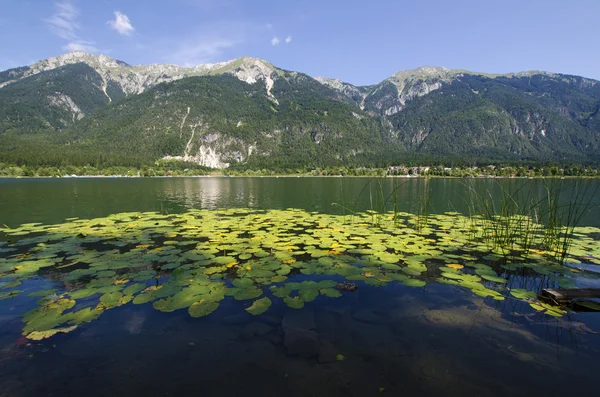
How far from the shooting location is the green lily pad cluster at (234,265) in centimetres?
637

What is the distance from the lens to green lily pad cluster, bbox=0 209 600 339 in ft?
20.9

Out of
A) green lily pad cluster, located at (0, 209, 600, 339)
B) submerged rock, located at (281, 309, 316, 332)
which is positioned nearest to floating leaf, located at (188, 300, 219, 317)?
green lily pad cluster, located at (0, 209, 600, 339)

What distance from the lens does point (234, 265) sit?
28.6 feet

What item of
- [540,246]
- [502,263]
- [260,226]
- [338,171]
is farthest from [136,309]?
[338,171]

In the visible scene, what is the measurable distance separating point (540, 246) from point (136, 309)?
14.6m

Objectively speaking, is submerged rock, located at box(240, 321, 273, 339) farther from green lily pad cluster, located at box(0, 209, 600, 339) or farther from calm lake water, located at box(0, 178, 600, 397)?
green lily pad cluster, located at box(0, 209, 600, 339)

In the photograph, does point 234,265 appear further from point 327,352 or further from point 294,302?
point 327,352

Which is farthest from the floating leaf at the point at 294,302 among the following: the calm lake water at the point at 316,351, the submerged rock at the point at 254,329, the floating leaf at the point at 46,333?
the floating leaf at the point at 46,333

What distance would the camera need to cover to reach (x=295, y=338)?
5.16 m

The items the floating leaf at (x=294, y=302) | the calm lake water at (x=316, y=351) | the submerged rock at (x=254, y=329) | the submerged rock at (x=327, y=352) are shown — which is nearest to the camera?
the calm lake water at (x=316, y=351)

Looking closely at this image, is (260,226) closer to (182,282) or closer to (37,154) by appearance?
(182,282)

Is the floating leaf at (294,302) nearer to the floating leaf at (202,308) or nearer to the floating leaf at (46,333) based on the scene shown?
the floating leaf at (202,308)

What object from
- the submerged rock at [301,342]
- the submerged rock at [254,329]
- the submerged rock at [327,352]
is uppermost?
the submerged rock at [327,352]

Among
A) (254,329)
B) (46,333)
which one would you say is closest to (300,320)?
(254,329)
